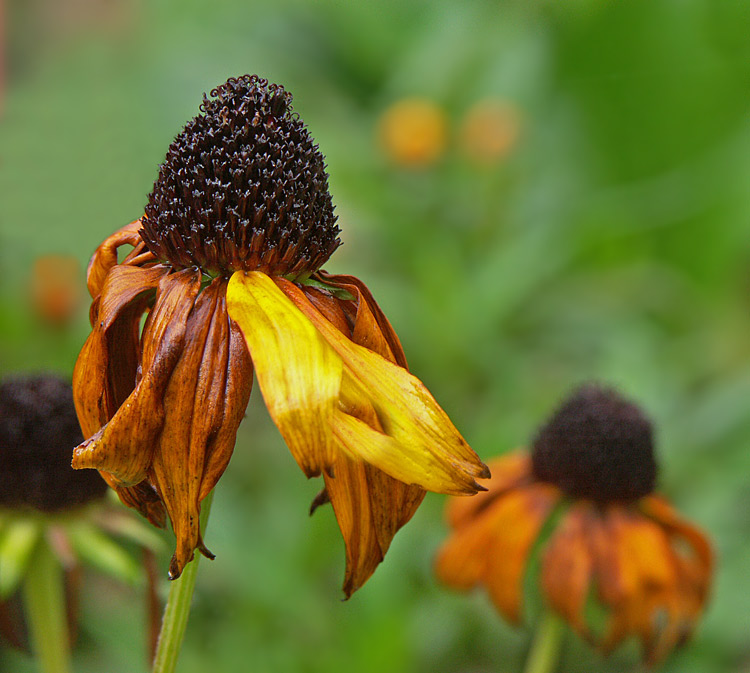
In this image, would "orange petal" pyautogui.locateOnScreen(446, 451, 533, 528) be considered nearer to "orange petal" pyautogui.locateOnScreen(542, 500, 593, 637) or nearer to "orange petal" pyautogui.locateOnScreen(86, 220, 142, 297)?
"orange petal" pyautogui.locateOnScreen(542, 500, 593, 637)

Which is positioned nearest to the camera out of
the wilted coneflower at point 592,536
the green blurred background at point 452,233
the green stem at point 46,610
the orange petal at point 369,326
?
the orange petal at point 369,326

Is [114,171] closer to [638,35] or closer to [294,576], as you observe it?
[294,576]

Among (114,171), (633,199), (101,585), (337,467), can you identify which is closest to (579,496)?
(337,467)

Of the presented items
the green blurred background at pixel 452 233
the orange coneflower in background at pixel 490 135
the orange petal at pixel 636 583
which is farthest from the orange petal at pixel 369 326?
the orange coneflower in background at pixel 490 135

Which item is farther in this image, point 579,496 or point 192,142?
point 579,496

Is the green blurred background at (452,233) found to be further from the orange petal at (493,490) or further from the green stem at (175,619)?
the green stem at (175,619)

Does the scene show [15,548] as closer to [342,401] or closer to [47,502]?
[47,502]

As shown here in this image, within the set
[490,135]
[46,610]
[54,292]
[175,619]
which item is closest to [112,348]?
[175,619]
